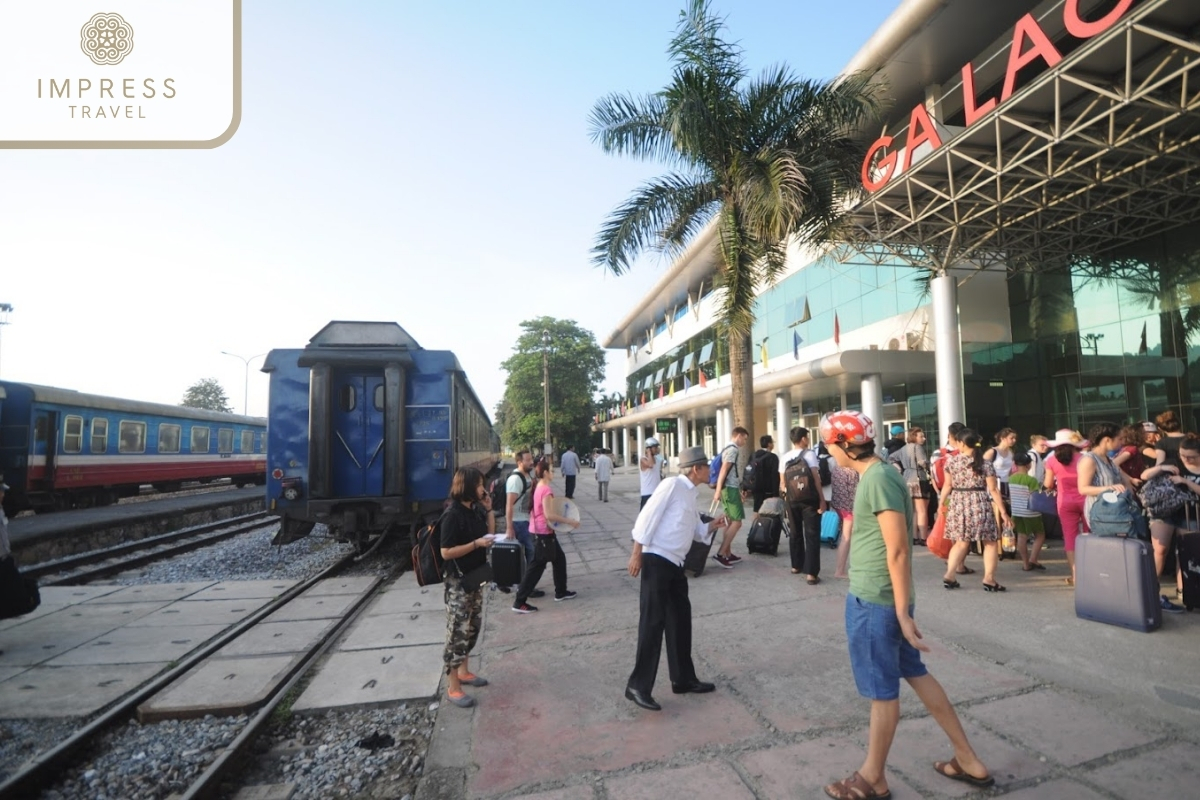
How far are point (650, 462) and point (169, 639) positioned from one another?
5.55 meters

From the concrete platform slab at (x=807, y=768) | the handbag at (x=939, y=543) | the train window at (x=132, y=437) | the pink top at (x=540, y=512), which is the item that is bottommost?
the concrete platform slab at (x=807, y=768)

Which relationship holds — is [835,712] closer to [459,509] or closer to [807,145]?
[459,509]

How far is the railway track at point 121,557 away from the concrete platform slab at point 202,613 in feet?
9.19

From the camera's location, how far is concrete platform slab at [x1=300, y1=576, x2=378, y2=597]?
7.70m

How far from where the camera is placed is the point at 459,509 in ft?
14.6

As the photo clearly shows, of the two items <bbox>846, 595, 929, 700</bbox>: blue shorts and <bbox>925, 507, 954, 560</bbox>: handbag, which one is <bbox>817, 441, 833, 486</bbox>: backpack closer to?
<bbox>925, 507, 954, 560</bbox>: handbag

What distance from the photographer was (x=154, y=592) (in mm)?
7973

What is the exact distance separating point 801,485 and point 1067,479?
8.17 ft

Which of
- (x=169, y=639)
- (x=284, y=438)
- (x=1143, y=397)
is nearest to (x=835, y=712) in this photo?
(x=169, y=639)

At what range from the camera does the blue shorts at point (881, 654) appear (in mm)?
2715

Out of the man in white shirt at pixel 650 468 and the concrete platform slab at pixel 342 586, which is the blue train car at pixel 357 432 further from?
the man in white shirt at pixel 650 468

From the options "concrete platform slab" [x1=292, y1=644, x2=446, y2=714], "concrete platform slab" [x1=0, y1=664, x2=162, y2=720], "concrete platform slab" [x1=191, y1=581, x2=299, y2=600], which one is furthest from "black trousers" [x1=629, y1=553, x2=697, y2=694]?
"concrete platform slab" [x1=191, y1=581, x2=299, y2=600]

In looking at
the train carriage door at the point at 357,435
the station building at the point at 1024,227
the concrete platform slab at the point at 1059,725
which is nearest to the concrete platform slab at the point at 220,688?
the train carriage door at the point at 357,435

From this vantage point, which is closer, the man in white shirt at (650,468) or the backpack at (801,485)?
the backpack at (801,485)
